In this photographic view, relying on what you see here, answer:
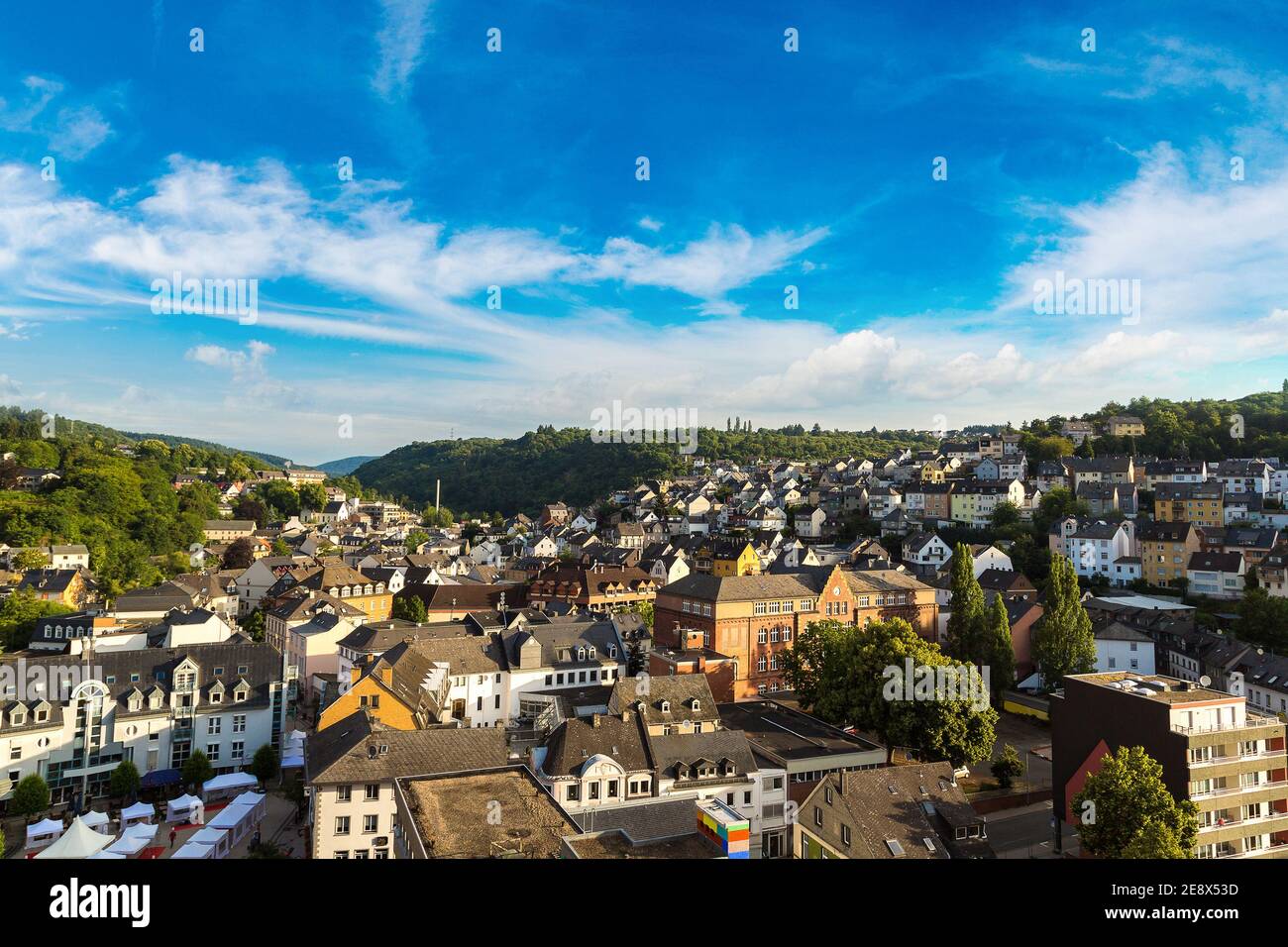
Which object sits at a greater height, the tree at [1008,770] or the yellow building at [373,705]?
the yellow building at [373,705]

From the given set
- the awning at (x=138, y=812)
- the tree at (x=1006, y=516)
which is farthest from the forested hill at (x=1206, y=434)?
the awning at (x=138, y=812)

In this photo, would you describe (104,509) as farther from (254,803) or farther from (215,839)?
(215,839)

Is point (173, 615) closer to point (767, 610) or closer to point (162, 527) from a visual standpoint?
point (767, 610)

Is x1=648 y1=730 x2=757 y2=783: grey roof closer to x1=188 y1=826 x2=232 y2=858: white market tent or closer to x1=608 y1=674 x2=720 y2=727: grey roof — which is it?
x1=608 y1=674 x2=720 y2=727: grey roof

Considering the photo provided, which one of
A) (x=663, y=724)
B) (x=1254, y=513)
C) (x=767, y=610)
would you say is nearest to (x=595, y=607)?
(x=767, y=610)

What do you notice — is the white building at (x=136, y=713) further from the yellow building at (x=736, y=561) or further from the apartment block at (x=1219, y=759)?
the yellow building at (x=736, y=561)

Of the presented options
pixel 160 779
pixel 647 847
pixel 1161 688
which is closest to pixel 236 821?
pixel 160 779
